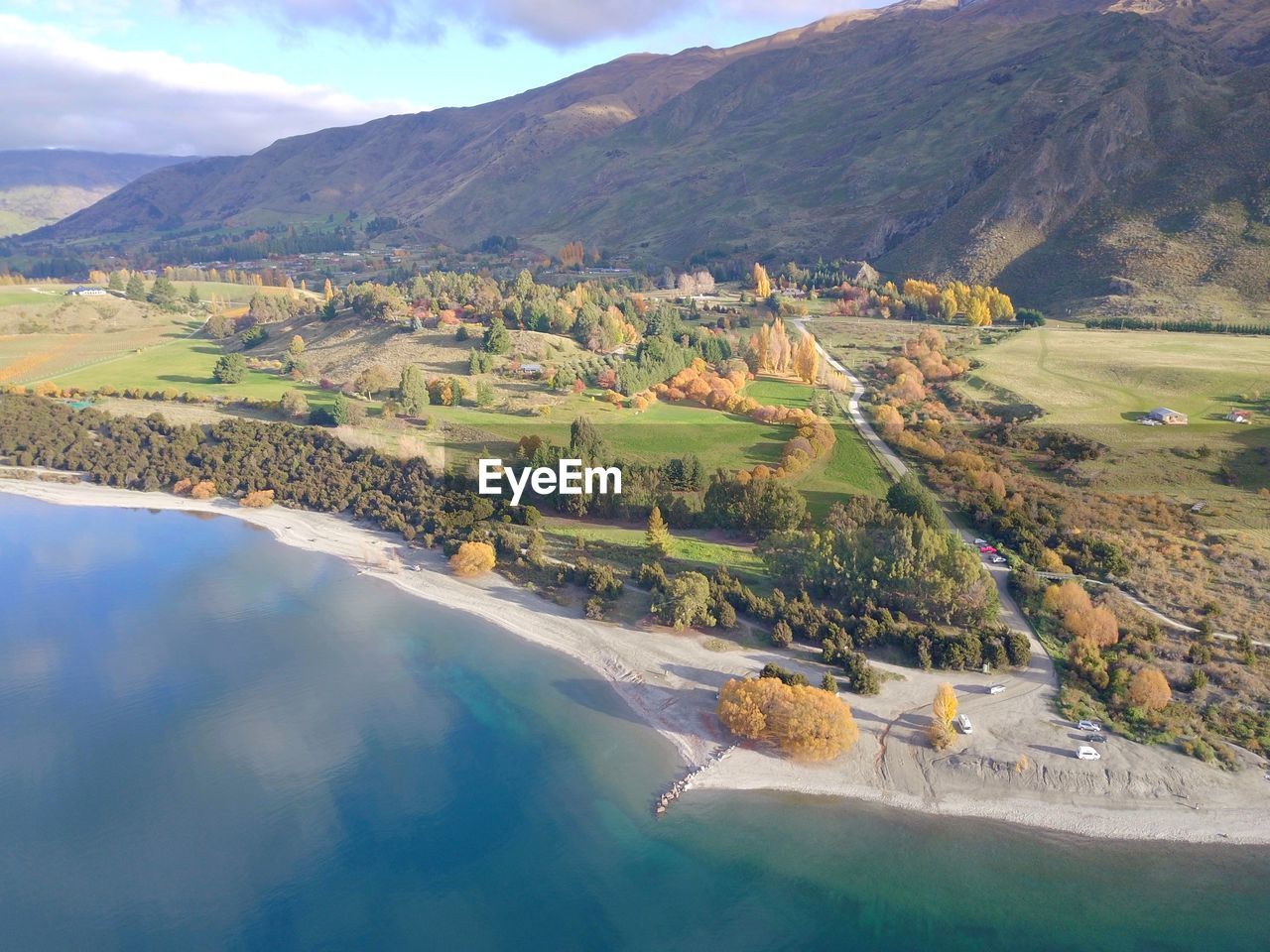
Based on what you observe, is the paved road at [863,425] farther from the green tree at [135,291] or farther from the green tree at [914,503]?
the green tree at [135,291]

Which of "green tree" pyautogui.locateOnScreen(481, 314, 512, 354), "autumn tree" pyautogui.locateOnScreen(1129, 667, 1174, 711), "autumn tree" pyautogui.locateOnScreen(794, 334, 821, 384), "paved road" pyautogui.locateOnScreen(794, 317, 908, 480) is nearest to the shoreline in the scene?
"autumn tree" pyautogui.locateOnScreen(1129, 667, 1174, 711)

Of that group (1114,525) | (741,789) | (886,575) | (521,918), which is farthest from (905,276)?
(521,918)

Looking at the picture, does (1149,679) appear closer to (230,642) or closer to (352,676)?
(352,676)

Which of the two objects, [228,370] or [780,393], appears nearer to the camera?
[780,393]

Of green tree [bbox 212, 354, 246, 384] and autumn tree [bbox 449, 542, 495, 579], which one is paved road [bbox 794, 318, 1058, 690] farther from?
green tree [bbox 212, 354, 246, 384]

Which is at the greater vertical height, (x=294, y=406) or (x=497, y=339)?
(x=497, y=339)

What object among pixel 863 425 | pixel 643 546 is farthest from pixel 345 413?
pixel 863 425

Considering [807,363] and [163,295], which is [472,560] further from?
[163,295]
